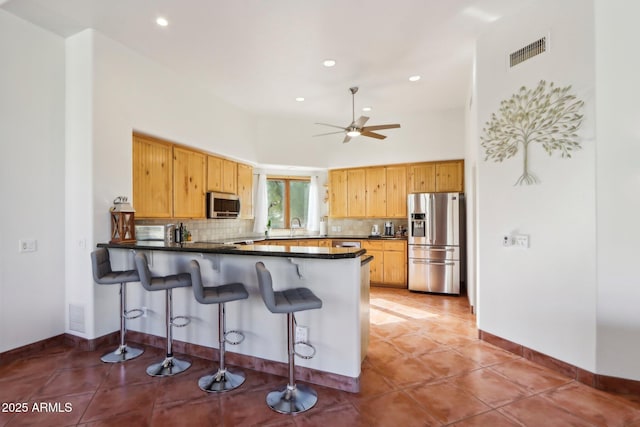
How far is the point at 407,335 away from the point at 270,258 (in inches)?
73.6

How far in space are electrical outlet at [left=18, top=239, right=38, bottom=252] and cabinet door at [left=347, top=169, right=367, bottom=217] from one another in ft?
15.5

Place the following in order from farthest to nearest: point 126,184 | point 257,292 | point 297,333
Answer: point 126,184, point 257,292, point 297,333

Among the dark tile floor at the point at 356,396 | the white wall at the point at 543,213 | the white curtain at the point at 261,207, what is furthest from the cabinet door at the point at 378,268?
the dark tile floor at the point at 356,396

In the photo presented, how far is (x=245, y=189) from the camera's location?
584cm

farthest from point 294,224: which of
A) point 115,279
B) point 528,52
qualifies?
point 528,52

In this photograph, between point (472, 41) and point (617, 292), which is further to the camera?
point (472, 41)

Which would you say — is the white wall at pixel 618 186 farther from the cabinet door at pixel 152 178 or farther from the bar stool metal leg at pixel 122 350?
the cabinet door at pixel 152 178

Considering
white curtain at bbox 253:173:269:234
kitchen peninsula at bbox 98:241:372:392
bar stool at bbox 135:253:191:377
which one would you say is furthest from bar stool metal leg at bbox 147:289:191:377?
white curtain at bbox 253:173:269:234

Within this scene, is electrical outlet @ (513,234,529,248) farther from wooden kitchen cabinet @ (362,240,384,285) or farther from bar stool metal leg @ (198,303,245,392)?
wooden kitchen cabinet @ (362,240,384,285)

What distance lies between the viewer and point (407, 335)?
346cm

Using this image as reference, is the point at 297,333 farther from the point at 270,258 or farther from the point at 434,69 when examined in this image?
the point at 434,69

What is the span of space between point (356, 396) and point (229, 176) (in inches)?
160

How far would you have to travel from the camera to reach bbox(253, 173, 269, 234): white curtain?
628 cm

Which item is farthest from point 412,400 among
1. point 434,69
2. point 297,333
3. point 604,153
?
point 434,69
